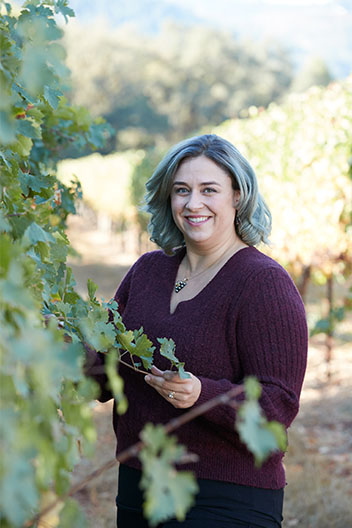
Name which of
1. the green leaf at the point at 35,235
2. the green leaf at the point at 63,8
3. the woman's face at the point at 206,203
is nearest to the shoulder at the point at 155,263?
Result: the woman's face at the point at 206,203

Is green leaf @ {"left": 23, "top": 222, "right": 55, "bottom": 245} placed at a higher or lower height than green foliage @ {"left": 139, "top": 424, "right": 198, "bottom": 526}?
higher

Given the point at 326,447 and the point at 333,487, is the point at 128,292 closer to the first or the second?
the point at 333,487

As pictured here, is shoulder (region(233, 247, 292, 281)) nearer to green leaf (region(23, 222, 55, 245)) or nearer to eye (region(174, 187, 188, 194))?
eye (region(174, 187, 188, 194))

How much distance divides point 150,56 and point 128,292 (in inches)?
1858

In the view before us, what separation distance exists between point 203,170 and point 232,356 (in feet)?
2.23

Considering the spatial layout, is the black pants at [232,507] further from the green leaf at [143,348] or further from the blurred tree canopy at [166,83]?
the blurred tree canopy at [166,83]

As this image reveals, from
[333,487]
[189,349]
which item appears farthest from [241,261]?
[333,487]

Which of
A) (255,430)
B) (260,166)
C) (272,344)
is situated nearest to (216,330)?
(272,344)

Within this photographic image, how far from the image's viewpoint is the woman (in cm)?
190

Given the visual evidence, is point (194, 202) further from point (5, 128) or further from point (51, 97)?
point (5, 128)

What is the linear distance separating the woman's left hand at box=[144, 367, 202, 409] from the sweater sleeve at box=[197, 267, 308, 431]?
86 millimetres

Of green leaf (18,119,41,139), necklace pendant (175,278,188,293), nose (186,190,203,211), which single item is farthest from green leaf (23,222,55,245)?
necklace pendant (175,278,188,293)

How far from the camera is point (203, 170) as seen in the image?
2229mm

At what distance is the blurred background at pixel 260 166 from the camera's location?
5098mm
